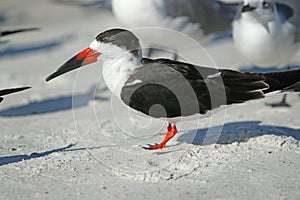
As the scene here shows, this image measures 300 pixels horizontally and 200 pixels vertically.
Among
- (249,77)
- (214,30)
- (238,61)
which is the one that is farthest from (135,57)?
(238,61)

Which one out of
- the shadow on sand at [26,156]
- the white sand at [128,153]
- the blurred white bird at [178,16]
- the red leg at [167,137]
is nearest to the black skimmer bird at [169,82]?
the red leg at [167,137]

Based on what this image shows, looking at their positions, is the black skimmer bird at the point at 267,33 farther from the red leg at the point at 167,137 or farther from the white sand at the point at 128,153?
the red leg at the point at 167,137

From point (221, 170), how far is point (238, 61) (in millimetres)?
3672

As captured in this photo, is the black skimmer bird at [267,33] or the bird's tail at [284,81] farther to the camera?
the black skimmer bird at [267,33]

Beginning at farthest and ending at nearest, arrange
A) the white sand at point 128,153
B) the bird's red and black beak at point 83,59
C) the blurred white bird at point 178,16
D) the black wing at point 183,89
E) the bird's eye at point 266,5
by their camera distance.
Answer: the blurred white bird at point 178,16
the bird's eye at point 266,5
the bird's red and black beak at point 83,59
the black wing at point 183,89
the white sand at point 128,153

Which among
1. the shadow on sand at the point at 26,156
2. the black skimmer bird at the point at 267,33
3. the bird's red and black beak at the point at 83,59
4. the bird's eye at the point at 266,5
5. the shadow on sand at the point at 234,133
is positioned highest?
the bird's eye at the point at 266,5

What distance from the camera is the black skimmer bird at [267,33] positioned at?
534cm

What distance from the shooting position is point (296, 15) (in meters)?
5.63

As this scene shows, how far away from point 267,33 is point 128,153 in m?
2.20

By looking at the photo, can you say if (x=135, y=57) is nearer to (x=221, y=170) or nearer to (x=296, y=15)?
(x=221, y=170)

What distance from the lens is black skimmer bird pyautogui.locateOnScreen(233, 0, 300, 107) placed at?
534 cm

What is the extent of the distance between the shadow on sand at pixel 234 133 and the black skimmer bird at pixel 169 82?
14.1 inches

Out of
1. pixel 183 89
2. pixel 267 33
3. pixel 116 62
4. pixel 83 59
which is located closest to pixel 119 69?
pixel 116 62

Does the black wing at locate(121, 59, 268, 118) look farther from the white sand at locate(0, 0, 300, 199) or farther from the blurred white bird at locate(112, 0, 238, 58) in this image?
the blurred white bird at locate(112, 0, 238, 58)
